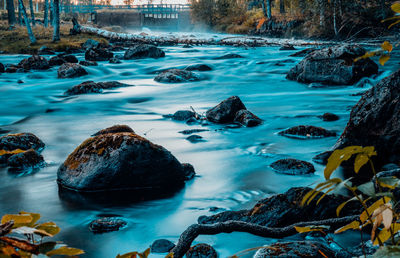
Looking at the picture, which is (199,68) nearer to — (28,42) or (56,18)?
(56,18)

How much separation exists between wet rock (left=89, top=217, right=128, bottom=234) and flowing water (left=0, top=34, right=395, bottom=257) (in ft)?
0.25

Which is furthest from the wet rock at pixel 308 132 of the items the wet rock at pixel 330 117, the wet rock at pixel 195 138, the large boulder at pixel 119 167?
the large boulder at pixel 119 167

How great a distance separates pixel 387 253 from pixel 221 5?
4991cm

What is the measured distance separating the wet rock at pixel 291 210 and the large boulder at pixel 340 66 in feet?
31.0

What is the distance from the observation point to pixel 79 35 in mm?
30906

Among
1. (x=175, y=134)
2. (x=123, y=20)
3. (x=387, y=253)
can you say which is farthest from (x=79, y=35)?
(x=123, y=20)

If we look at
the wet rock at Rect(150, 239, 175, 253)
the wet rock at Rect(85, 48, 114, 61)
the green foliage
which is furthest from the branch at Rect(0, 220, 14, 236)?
the wet rock at Rect(85, 48, 114, 61)

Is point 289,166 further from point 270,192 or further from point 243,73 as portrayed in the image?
point 243,73

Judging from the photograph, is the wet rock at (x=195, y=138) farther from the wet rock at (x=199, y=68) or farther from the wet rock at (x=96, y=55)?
the wet rock at (x=96, y=55)

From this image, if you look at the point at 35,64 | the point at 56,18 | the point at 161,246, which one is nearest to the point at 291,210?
the point at 161,246

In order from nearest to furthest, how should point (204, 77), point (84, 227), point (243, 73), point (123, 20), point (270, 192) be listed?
point (84, 227), point (270, 192), point (204, 77), point (243, 73), point (123, 20)

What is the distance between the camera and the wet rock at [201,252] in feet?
10.5

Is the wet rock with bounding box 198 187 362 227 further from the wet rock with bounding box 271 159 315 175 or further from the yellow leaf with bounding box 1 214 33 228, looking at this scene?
the yellow leaf with bounding box 1 214 33 228

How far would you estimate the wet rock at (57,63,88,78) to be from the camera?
15703 millimetres
